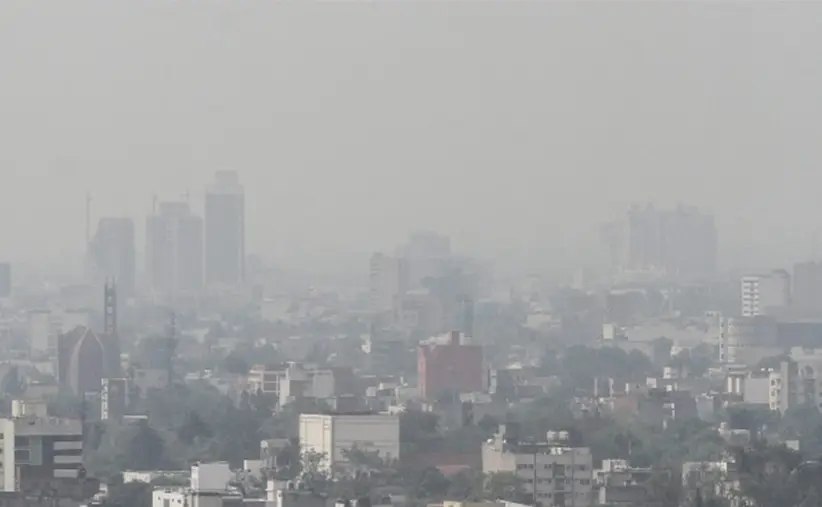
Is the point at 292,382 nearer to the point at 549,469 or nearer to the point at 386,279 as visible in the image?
the point at 549,469

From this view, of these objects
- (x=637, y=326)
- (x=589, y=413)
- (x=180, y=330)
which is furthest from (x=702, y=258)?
(x=589, y=413)

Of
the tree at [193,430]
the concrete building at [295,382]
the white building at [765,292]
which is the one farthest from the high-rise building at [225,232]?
the tree at [193,430]

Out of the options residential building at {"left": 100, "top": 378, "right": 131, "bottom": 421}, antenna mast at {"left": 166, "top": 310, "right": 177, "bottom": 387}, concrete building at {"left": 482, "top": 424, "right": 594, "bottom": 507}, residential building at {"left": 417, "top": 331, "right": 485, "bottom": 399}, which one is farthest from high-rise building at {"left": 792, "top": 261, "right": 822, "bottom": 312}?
concrete building at {"left": 482, "top": 424, "right": 594, "bottom": 507}

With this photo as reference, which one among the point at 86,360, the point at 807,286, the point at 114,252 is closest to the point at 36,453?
the point at 86,360

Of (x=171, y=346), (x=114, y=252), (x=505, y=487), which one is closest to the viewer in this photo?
(x=505, y=487)

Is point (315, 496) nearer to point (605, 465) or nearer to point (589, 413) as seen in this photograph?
point (605, 465)

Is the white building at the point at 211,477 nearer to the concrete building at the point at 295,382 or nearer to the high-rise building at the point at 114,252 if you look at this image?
the concrete building at the point at 295,382
